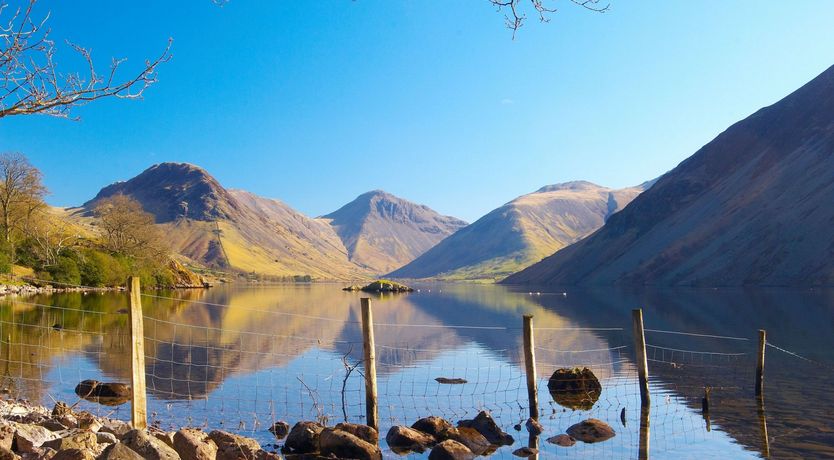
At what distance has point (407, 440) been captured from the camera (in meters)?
18.0

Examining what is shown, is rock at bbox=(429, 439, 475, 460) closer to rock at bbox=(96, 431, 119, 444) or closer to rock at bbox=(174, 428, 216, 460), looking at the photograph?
rock at bbox=(174, 428, 216, 460)

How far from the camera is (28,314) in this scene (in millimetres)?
55531

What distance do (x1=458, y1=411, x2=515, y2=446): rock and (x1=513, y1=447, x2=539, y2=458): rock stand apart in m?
0.68

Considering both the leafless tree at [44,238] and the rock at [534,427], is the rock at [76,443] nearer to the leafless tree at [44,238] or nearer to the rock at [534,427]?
the rock at [534,427]

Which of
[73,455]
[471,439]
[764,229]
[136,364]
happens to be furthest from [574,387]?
[764,229]

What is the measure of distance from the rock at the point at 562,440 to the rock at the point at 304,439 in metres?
7.01

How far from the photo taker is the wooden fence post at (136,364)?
48.5 feet

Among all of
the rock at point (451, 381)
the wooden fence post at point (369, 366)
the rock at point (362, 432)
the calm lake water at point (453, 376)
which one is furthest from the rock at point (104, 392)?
the rock at point (451, 381)

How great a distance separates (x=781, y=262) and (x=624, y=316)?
90879 mm

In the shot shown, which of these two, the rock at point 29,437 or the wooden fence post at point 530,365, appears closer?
the rock at point 29,437

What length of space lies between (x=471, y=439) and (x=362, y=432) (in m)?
3.20

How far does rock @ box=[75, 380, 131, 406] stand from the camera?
23500 mm

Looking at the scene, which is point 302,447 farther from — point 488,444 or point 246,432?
point 488,444

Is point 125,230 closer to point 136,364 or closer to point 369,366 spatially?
point 369,366
